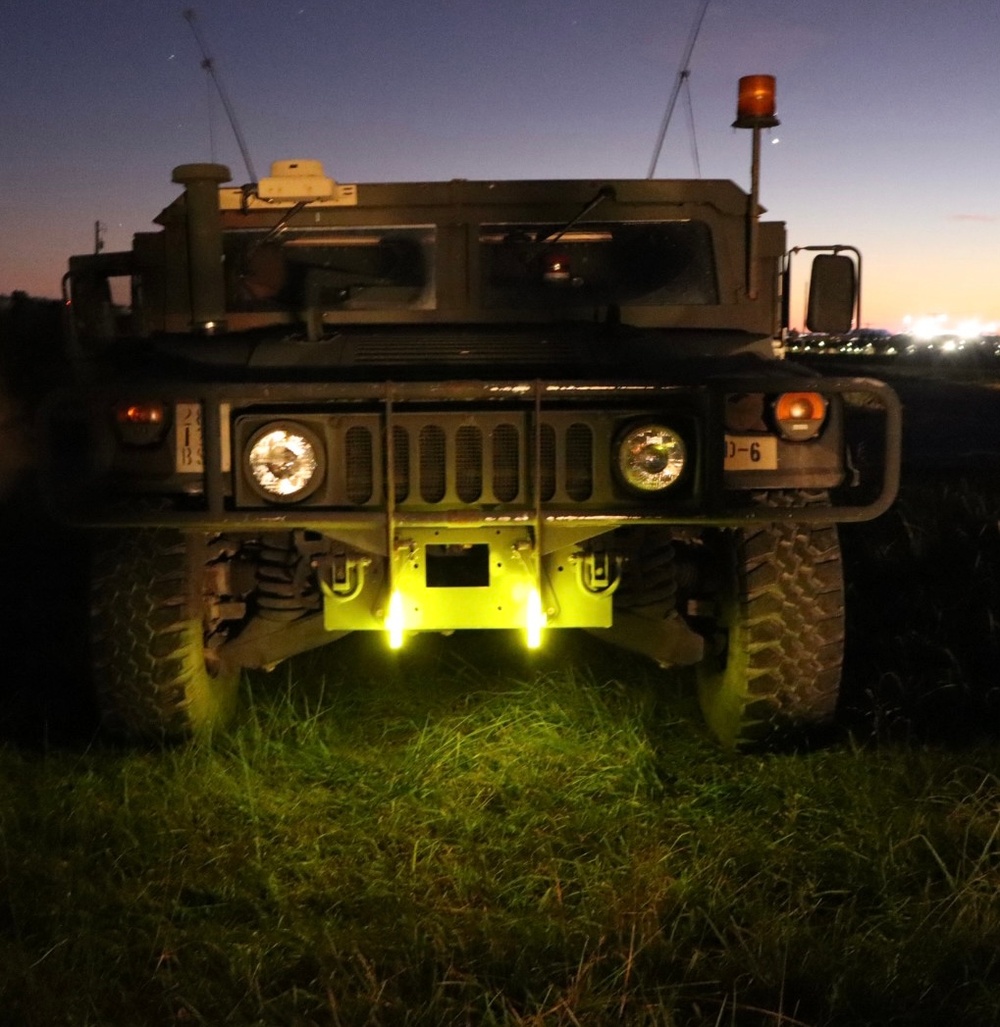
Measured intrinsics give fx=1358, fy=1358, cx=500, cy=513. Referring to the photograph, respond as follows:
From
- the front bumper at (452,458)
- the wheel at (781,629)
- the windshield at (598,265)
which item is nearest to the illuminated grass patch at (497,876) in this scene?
the wheel at (781,629)

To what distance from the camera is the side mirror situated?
15.9ft

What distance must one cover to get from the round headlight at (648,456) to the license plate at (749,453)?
17cm

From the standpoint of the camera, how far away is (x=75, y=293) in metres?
5.11

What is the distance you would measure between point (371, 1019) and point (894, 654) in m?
3.43

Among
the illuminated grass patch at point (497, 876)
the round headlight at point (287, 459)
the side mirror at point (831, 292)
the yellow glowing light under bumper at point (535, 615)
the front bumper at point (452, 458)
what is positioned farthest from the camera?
the side mirror at point (831, 292)

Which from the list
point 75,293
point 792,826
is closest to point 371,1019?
point 792,826

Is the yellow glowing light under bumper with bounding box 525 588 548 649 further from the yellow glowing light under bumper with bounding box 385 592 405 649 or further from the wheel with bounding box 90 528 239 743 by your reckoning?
the wheel with bounding box 90 528 239 743

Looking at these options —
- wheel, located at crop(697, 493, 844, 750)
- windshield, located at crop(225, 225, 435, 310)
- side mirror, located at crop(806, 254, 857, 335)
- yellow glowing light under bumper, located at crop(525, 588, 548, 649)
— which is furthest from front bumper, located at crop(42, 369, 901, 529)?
windshield, located at crop(225, 225, 435, 310)

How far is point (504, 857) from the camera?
11.6 feet

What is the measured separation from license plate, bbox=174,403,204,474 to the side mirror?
7.46ft

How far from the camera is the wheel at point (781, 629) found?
4.11m

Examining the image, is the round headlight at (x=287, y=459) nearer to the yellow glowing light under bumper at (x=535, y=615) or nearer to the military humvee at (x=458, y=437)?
the military humvee at (x=458, y=437)

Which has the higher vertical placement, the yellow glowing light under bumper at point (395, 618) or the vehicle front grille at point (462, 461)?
the vehicle front grille at point (462, 461)

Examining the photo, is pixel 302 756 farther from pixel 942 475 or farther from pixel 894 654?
pixel 942 475
